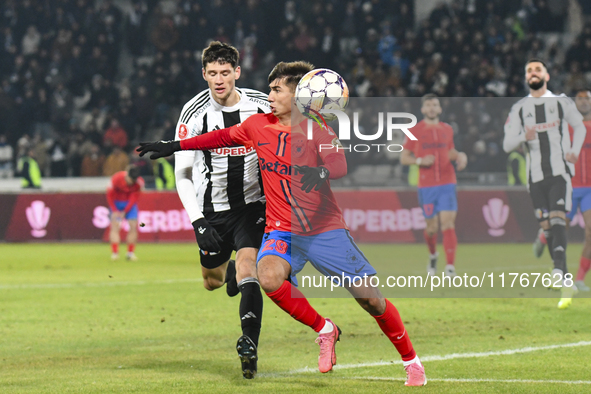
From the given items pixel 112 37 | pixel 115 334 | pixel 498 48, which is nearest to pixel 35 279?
pixel 115 334

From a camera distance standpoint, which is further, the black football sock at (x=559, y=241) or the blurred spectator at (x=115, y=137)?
the blurred spectator at (x=115, y=137)

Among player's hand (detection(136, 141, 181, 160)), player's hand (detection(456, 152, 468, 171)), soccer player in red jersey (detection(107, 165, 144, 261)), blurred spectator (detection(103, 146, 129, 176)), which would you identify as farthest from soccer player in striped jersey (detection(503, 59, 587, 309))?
blurred spectator (detection(103, 146, 129, 176))

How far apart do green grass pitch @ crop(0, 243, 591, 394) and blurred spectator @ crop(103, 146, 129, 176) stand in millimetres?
7763

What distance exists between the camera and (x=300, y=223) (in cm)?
506

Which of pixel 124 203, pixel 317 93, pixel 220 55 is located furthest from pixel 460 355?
pixel 124 203

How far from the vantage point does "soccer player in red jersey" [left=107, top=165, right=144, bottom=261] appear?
14.4 metres

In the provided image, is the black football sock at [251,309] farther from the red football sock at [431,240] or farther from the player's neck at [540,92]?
the red football sock at [431,240]

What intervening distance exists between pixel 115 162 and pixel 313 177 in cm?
1541

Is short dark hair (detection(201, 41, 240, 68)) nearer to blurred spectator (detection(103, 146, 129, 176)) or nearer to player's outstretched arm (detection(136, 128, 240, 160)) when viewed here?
player's outstretched arm (detection(136, 128, 240, 160))

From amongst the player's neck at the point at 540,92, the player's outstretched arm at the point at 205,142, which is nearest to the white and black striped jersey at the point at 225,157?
the player's outstretched arm at the point at 205,142

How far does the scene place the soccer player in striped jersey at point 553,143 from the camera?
8891mm

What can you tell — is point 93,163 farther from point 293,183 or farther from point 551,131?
point 293,183

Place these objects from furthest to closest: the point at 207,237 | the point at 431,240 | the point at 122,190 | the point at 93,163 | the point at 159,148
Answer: the point at 93,163, the point at 122,190, the point at 431,240, the point at 207,237, the point at 159,148

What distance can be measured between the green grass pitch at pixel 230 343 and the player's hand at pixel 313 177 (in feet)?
3.90
